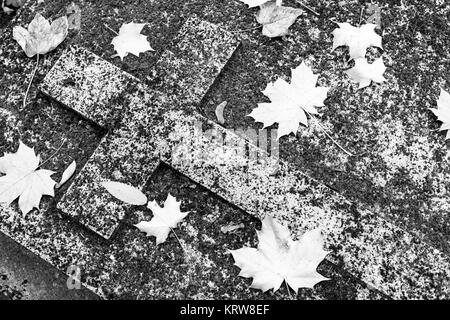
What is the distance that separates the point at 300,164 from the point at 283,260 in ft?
1.44

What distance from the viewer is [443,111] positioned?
210cm

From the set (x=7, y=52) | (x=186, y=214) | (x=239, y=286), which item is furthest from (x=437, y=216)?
(x=7, y=52)

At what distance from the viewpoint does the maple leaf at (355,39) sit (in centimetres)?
219

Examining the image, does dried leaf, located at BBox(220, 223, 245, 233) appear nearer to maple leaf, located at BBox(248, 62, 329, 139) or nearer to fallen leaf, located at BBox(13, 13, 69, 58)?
maple leaf, located at BBox(248, 62, 329, 139)

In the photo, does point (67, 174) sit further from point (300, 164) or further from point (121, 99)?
point (300, 164)

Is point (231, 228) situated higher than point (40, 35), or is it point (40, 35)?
point (40, 35)

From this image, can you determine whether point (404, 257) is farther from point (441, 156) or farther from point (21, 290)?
point (21, 290)

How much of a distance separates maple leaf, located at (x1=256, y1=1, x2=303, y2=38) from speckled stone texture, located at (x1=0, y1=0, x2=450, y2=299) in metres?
0.04

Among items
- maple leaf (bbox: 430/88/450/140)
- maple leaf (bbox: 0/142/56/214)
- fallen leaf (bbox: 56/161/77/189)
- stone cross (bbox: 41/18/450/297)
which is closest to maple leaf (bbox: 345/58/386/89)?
maple leaf (bbox: 430/88/450/140)

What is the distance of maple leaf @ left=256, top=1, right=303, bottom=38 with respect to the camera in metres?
2.23

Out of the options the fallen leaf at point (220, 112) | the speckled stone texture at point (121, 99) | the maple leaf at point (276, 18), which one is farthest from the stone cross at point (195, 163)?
the maple leaf at point (276, 18)

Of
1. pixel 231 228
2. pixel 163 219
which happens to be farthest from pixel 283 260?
pixel 163 219

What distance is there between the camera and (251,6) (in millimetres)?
2266
